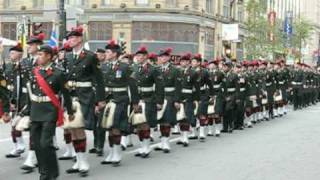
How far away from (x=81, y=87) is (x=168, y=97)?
3615mm

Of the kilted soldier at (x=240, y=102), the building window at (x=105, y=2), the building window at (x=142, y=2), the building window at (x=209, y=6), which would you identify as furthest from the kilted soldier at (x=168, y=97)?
the building window at (x=209, y=6)

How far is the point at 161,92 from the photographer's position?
39.9 feet

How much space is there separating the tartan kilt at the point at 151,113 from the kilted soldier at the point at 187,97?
1.42 meters

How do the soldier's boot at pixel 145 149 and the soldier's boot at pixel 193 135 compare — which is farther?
the soldier's boot at pixel 193 135

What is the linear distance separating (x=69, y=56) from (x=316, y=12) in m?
103

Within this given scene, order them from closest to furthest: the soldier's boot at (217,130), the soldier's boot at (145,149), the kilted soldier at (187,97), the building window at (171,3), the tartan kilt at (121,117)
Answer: the tartan kilt at (121,117) < the soldier's boot at (145,149) < the kilted soldier at (187,97) < the soldier's boot at (217,130) < the building window at (171,3)

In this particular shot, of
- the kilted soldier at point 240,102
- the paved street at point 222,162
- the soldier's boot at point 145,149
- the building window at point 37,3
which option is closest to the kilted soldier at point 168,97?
the paved street at point 222,162

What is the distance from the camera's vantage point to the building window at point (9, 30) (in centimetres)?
5033

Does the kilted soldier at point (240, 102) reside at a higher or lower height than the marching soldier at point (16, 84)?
lower

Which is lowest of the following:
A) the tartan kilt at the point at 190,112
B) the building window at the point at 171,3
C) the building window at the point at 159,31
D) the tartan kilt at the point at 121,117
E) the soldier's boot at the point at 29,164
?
the soldier's boot at the point at 29,164

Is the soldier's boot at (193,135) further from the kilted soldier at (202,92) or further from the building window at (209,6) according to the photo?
the building window at (209,6)

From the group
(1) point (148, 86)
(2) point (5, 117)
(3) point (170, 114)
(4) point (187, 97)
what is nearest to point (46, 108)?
(2) point (5, 117)

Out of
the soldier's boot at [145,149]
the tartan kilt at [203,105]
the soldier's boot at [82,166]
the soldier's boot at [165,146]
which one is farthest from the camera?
the tartan kilt at [203,105]

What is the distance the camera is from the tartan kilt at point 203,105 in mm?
15008
